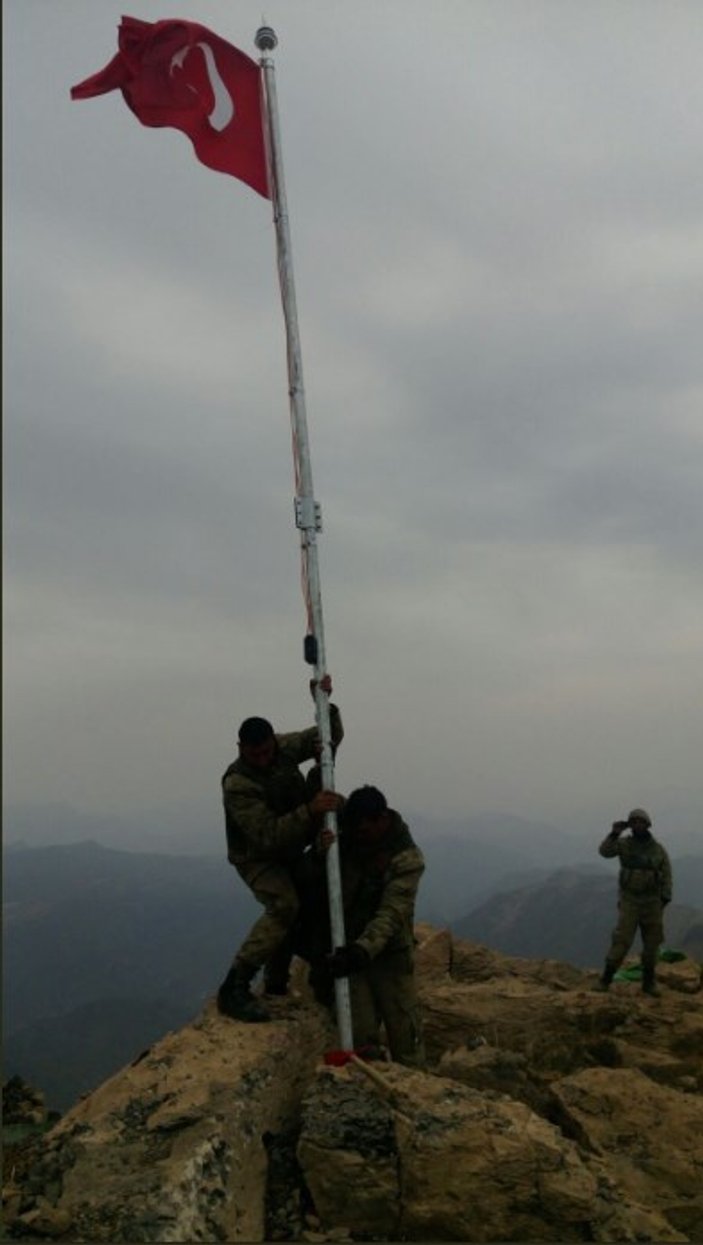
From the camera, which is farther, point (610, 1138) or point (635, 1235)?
point (610, 1138)

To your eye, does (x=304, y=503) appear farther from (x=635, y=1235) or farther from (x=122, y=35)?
(x=635, y=1235)

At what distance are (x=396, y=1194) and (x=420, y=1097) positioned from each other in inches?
25.2

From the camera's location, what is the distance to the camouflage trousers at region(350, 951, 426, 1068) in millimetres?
7832

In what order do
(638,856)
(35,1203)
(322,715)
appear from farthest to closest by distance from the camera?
1. (638,856)
2. (322,715)
3. (35,1203)

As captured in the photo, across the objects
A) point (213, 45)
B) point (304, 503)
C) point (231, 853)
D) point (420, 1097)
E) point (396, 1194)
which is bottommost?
point (396, 1194)

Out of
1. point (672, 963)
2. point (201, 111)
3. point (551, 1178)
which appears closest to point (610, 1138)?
point (551, 1178)

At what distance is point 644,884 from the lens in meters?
14.6

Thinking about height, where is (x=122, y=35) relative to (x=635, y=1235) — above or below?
above

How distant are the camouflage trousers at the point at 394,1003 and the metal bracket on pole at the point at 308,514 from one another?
13.2 feet

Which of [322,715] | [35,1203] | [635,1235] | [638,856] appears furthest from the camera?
[638,856]

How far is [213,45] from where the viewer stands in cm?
891

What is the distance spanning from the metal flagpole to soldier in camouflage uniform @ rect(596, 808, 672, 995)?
343 inches

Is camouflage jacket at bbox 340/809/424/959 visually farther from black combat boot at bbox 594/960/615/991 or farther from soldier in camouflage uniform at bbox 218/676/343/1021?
black combat boot at bbox 594/960/615/991

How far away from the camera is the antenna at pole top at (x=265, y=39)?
888cm
